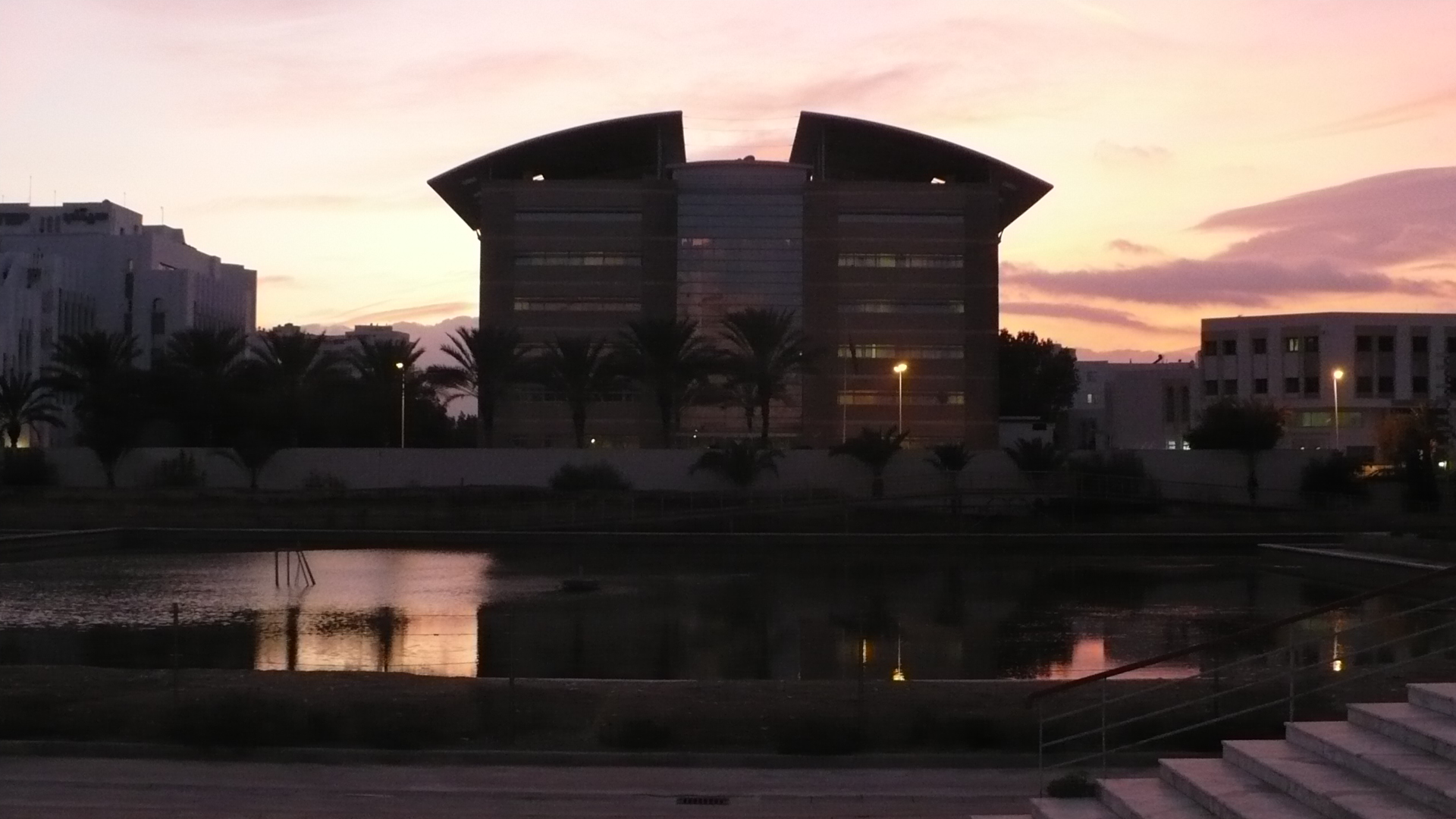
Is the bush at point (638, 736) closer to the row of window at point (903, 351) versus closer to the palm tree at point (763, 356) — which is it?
the palm tree at point (763, 356)

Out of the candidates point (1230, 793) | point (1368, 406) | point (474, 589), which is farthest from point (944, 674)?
point (1368, 406)

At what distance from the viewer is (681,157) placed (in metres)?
91.1

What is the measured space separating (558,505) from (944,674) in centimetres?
3783

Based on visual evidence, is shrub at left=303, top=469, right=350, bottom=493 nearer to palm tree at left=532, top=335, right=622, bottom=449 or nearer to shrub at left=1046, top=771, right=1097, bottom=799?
palm tree at left=532, top=335, right=622, bottom=449

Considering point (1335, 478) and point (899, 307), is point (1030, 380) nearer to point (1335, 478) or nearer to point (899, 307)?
point (899, 307)

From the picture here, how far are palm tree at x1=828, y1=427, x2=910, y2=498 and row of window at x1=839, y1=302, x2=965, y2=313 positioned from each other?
17785 millimetres

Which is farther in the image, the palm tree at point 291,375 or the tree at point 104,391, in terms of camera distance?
the palm tree at point 291,375

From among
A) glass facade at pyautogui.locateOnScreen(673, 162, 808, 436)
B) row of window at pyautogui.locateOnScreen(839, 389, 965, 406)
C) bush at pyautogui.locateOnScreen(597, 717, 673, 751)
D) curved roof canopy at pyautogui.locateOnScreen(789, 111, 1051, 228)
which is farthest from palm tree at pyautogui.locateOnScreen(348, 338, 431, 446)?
bush at pyautogui.locateOnScreen(597, 717, 673, 751)

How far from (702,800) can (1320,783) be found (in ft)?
18.0

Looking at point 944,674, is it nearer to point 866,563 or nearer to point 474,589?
point 474,589

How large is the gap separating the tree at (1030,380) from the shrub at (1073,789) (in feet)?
360

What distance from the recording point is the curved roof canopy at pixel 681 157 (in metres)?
86.4

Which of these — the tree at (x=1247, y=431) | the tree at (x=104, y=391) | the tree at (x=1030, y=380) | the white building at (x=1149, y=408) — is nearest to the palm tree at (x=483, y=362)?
the tree at (x=104, y=391)

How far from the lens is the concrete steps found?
862 cm
